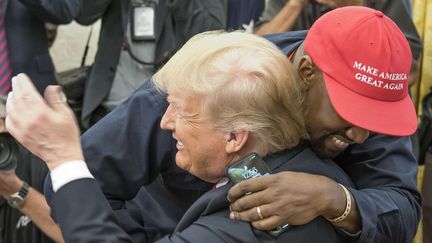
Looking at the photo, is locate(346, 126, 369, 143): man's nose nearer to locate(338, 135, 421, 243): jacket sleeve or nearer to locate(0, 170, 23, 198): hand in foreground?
locate(338, 135, 421, 243): jacket sleeve

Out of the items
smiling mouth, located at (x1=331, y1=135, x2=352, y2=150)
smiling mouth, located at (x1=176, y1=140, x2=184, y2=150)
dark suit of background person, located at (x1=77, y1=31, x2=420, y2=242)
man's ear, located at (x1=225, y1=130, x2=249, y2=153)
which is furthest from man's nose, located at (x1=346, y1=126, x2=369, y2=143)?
smiling mouth, located at (x1=176, y1=140, x2=184, y2=150)

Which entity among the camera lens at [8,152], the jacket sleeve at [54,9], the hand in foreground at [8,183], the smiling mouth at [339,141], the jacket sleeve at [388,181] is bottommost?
the hand in foreground at [8,183]

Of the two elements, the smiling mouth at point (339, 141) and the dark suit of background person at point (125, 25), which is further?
the dark suit of background person at point (125, 25)

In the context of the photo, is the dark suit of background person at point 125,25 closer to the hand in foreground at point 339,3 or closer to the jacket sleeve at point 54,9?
the jacket sleeve at point 54,9

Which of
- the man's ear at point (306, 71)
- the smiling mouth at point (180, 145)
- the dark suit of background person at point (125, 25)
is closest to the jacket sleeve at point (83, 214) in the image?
the smiling mouth at point (180, 145)

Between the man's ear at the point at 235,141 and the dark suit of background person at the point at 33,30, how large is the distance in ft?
6.24

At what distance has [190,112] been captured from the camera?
169 cm

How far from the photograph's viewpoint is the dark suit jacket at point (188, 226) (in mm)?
1564

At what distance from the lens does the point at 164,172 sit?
1.97 meters

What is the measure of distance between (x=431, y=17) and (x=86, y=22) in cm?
162

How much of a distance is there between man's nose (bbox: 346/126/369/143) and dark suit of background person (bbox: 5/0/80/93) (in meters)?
1.98

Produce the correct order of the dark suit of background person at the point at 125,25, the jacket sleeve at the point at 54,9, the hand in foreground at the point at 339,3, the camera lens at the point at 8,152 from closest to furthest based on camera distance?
the camera lens at the point at 8,152, the hand in foreground at the point at 339,3, the jacket sleeve at the point at 54,9, the dark suit of background person at the point at 125,25

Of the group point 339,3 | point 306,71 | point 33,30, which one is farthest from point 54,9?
point 306,71

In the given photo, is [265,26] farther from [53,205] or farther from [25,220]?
[53,205]
